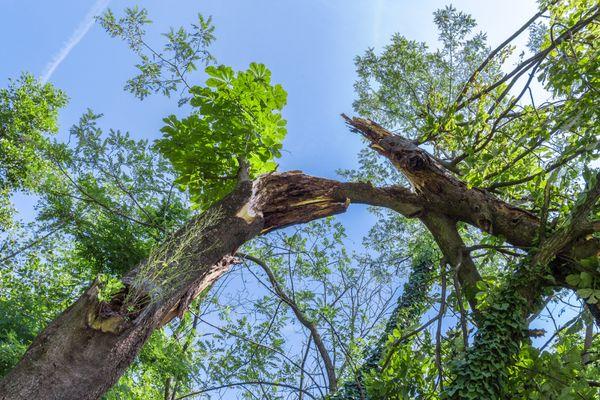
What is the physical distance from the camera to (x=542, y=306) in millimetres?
3711

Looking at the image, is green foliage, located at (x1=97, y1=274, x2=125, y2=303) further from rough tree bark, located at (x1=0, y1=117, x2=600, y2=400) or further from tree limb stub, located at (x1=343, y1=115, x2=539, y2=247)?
tree limb stub, located at (x1=343, y1=115, x2=539, y2=247)

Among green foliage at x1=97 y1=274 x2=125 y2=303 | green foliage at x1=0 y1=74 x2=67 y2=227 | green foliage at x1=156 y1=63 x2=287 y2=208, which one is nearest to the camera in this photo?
green foliage at x1=97 y1=274 x2=125 y2=303

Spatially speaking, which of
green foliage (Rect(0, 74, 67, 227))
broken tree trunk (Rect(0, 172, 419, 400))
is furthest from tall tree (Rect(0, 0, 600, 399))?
green foliage (Rect(0, 74, 67, 227))

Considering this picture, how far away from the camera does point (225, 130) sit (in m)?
4.21

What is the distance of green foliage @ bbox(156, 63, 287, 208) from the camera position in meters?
4.17

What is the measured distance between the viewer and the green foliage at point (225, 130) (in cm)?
417

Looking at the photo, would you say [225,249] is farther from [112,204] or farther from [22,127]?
[22,127]

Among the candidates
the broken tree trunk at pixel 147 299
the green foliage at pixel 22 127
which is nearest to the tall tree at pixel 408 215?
the broken tree trunk at pixel 147 299

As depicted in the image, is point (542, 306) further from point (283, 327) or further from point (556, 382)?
point (283, 327)

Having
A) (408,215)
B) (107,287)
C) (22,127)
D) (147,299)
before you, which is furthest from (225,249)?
(22,127)

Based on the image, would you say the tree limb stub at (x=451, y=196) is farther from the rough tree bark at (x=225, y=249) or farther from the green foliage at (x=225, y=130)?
the green foliage at (x=225, y=130)

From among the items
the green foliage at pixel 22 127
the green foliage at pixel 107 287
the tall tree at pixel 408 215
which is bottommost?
the green foliage at pixel 107 287

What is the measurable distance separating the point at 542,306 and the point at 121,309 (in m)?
3.08

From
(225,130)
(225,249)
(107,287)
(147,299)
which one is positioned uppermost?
(225,130)
